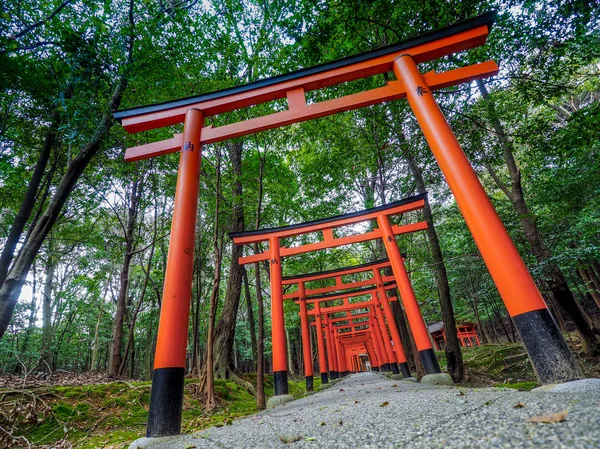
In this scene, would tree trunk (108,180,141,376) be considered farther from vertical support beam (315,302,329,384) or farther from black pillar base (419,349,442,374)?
black pillar base (419,349,442,374)

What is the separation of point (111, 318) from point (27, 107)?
60.3 feet

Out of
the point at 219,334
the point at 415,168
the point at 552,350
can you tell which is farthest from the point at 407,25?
the point at 219,334

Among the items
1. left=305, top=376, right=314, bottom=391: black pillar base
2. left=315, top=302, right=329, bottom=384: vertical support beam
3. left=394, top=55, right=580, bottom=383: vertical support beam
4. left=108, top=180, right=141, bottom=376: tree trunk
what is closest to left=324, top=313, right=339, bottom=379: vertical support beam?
left=315, top=302, right=329, bottom=384: vertical support beam

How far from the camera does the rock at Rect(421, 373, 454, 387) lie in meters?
4.36

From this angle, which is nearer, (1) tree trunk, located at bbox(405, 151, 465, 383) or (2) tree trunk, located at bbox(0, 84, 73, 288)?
(2) tree trunk, located at bbox(0, 84, 73, 288)

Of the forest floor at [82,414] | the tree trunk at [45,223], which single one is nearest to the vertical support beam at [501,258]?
the forest floor at [82,414]

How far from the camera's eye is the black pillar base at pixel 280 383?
4.96 metres

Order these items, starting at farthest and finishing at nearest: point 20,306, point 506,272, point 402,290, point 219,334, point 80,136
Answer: point 20,306 → point 219,334 → point 402,290 → point 80,136 → point 506,272

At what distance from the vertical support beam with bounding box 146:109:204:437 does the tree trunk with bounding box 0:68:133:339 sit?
→ 10.7ft

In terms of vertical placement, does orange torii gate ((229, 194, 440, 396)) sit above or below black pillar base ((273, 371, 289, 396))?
above

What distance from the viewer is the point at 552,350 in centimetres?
Answer: 214

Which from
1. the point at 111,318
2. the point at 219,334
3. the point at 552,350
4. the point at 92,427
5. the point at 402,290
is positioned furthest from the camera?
the point at 111,318

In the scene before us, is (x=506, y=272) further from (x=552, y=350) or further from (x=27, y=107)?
(x=27, y=107)

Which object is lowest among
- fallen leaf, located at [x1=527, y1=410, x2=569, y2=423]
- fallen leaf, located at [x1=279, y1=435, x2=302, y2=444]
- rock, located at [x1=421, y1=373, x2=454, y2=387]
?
rock, located at [x1=421, y1=373, x2=454, y2=387]
